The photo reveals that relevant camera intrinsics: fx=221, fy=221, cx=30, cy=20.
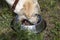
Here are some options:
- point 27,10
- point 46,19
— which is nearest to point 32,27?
point 27,10

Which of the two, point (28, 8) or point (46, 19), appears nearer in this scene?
point (28, 8)

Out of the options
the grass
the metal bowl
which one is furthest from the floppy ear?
the grass

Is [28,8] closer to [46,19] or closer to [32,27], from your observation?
[32,27]

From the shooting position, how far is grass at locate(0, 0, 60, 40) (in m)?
3.68

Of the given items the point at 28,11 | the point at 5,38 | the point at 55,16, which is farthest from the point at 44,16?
the point at 5,38

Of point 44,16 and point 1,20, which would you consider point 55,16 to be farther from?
point 1,20

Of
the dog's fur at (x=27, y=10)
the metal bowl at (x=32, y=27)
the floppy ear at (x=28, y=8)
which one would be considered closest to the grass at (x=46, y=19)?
the metal bowl at (x=32, y=27)

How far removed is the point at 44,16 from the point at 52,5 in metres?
0.36

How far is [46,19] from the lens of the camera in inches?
169

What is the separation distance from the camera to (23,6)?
12.4ft

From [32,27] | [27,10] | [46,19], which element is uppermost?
[27,10]

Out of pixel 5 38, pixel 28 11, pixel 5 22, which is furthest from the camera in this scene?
pixel 5 22

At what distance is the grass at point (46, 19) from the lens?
12.1 feet

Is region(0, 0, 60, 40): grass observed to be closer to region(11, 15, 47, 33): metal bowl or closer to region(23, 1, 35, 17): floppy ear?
region(11, 15, 47, 33): metal bowl
